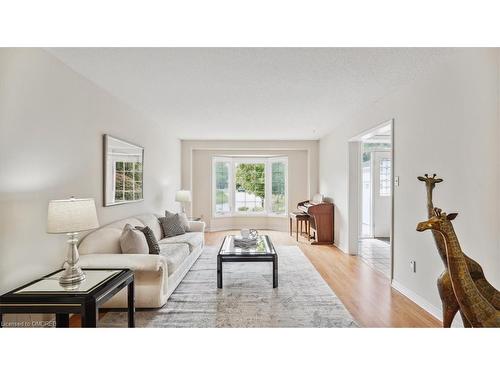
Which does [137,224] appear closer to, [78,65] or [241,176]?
[78,65]

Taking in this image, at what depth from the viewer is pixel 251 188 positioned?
8164 mm

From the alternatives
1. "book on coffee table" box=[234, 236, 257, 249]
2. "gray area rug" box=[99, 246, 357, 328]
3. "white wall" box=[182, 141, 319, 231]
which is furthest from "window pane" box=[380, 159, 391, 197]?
"book on coffee table" box=[234, 236, 257, 249]

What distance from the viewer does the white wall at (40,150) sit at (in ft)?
7.11

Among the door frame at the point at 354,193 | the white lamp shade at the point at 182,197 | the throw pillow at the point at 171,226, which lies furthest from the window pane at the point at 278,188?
the throw pillow at the point at 171,226

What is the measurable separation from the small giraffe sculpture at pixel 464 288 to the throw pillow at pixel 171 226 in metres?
3.85

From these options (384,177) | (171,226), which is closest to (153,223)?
(171,226)

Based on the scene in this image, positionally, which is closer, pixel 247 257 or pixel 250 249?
pixel 247 257

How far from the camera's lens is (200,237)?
492 centimetres

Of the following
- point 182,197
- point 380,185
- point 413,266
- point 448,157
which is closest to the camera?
point 448,157

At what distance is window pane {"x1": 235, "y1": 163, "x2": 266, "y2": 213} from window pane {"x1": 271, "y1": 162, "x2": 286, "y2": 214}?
26 centimetres

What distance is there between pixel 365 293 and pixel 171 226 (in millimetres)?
3079

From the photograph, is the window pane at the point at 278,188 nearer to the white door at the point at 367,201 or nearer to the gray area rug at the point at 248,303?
the white door at the point at 367,201

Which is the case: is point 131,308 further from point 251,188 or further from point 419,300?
point 251,188
